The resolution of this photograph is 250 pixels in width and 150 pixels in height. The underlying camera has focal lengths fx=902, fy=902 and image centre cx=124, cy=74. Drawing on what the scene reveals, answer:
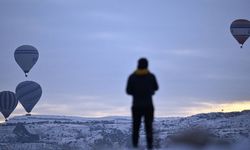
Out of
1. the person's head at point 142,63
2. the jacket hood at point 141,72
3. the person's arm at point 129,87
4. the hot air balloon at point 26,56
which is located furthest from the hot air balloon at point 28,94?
the person's head at point 142,63

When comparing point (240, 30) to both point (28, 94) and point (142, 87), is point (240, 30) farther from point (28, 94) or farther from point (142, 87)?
point (142, 87)

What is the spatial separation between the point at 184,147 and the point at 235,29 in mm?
85530

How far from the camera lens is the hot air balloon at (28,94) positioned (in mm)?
128500

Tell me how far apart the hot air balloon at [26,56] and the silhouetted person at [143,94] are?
99426 mm

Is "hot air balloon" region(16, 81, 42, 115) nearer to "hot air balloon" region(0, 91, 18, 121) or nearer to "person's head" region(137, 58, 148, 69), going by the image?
"hot air balloon" region(0, 91, 18, 121)

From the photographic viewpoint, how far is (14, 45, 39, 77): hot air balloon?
4786 inches

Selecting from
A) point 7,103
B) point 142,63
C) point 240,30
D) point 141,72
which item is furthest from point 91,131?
point 142,63

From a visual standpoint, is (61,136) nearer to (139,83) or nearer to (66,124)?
(66,124)

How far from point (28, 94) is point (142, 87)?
110 m

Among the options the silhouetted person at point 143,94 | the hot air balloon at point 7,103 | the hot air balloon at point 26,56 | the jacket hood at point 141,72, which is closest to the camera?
the jacket hood at point 141,72

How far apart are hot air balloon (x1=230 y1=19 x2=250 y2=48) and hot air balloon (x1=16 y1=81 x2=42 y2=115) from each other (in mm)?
34899

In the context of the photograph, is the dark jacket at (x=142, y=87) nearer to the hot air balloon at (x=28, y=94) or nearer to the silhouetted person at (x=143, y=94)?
the silhouetted person at (x=143, y=94)

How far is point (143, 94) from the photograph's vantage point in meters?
22.4

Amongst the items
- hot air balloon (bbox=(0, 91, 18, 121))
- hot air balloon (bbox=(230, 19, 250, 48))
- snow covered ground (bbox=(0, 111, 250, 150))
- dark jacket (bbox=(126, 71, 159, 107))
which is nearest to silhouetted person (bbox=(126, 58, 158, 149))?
dark jacket (bbox=(126, 71, 159, 107))
